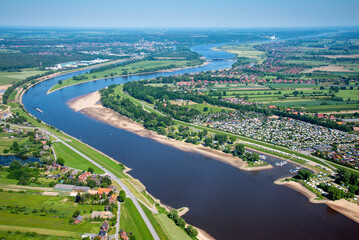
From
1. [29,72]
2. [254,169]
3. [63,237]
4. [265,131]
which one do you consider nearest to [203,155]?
[254,169]

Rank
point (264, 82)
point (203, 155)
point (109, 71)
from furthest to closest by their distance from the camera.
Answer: point (109, 71) → point (264, 82) → point (203, 155)

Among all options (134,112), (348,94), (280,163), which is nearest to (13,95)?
(134,112)

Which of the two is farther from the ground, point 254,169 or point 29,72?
point 29,72

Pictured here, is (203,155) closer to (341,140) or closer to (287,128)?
(287,128)

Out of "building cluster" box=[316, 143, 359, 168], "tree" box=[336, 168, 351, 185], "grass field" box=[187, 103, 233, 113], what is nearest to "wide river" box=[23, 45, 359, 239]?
"tree" box=[336, 168, 351, 185]

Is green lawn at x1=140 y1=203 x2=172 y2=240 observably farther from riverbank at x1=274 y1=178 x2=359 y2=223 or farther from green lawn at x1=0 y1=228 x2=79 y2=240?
riverbank at x1=274 y1=178 x2=359 y2=223

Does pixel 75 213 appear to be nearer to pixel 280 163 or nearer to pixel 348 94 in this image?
pixel 280 163

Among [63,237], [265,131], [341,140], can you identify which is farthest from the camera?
[265,131]
